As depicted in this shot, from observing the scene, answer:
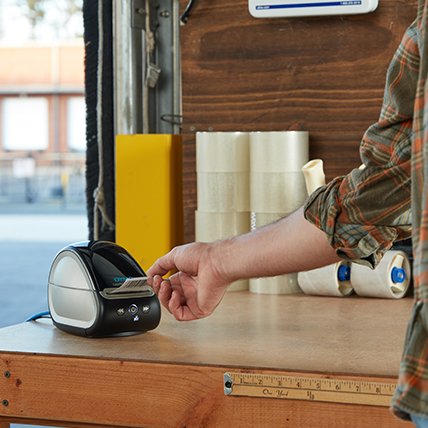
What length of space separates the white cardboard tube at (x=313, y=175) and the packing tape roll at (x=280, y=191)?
0.02 m

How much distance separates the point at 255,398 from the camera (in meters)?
1.08

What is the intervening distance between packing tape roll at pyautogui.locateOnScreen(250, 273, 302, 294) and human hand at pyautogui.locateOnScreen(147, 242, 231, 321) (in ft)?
1.53

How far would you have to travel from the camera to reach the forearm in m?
0.94

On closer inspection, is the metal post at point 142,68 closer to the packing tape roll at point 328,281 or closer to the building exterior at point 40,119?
the packing tape roll at point 328,281

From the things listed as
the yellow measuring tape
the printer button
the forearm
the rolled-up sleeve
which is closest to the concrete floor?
the printer button

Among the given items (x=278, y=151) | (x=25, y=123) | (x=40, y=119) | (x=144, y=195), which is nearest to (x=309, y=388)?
(x=278, y=151)

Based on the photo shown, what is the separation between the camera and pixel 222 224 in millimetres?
1747

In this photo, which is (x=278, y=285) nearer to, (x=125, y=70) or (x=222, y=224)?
(x=222, y=224)

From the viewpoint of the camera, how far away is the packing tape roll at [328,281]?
5.37 feet

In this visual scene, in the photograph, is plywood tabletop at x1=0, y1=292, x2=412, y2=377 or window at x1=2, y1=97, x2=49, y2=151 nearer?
plywood tabletop at x1=0, y1=292, x2=412, y2=377

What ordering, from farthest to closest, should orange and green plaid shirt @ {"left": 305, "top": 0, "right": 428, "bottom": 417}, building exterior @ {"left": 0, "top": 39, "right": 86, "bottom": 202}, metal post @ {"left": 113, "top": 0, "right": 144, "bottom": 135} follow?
building exterior @ {"left": 0, "top": 39, "right": 86, "bottom": 202} → metal post @ {"left": 113, "top": 0, "right": 144, "bottom": 135} → orange and green plaid shirt @ {"left": 305, "top": 0, "right": 428, "bottom": 417}

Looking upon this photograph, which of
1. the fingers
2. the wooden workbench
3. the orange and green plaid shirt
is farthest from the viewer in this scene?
the fingers

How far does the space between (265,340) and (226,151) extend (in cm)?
56

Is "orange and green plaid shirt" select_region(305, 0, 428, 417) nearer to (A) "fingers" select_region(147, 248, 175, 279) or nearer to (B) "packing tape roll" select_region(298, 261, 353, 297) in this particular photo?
(A) "fingers" select_region(147, 248, 175, 279)
